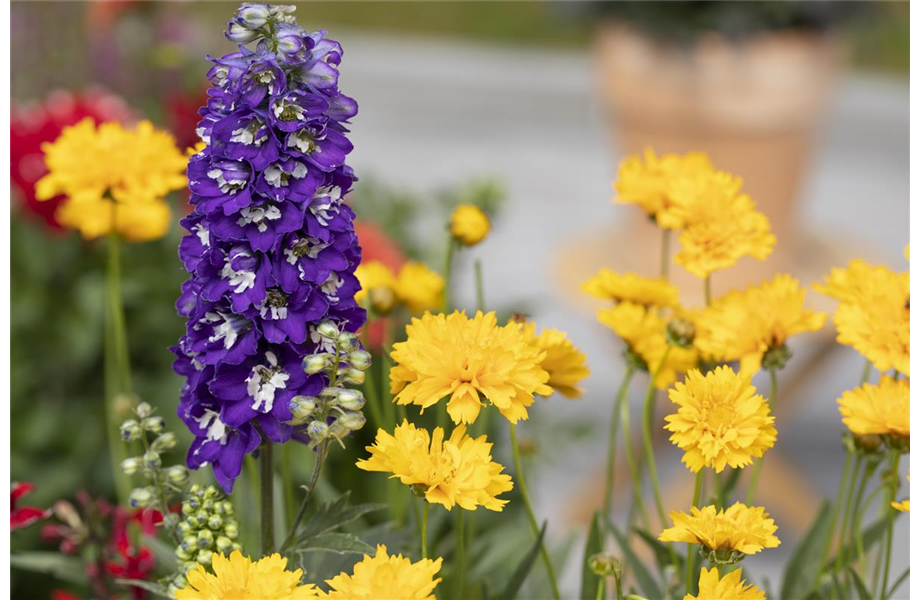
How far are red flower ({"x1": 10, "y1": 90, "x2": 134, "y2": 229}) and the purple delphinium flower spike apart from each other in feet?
1.84

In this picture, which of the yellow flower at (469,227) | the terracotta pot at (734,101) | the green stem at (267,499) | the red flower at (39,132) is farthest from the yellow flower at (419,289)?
the terracotta pot at (734,101)

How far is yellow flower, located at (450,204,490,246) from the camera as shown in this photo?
519 mm

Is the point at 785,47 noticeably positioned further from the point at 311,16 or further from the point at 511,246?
the point at 311,16

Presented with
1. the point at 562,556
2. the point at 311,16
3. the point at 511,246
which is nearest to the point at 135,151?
the point at 562,556

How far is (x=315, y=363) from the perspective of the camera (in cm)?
36

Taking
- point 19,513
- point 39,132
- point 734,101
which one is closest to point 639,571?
point 19,513

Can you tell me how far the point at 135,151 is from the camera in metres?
0.51

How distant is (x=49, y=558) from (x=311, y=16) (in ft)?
12.9

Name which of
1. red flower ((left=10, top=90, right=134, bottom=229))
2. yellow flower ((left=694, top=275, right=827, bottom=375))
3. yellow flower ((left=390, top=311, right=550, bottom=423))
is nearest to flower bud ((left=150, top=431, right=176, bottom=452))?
yellow flower ((left=390, top=311, right=550, bottom=423))

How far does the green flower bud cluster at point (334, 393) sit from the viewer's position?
1.17 ft

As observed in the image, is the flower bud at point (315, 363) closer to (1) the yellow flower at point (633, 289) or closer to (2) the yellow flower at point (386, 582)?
(2) the yellow flower at point (386, 582)

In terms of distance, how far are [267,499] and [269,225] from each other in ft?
0.35

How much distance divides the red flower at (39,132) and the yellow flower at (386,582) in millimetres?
653

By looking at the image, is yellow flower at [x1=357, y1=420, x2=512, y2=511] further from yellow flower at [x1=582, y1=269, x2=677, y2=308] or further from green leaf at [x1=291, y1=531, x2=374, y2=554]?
yellow flower at [x1=582, y1=269, x2=677, y2=308]
